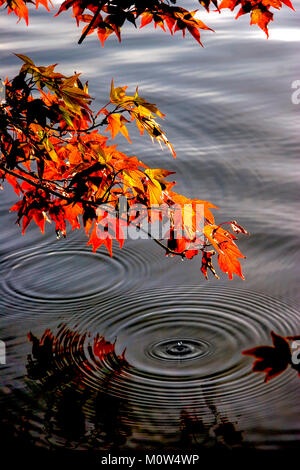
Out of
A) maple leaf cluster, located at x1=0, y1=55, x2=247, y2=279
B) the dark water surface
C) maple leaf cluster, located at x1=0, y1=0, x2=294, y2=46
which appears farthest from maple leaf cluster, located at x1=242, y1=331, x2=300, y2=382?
maple leaf cluster, located at x1=0, y1=0, x2=294, y2=46

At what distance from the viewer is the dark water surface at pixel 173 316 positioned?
6.17 feet

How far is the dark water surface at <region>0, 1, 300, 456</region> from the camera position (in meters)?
1.88

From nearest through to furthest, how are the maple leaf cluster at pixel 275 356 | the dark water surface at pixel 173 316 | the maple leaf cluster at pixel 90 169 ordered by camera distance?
the maple leaf cluster at pixel 275 356 → the maple leaf cluster at pixel 90 169 → the dark water surface at pixel 173 316

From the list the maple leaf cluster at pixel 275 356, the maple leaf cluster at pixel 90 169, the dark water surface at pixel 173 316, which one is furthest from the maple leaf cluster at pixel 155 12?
the dark water surface at pixel 173 316

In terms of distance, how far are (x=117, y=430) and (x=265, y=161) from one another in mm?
2663

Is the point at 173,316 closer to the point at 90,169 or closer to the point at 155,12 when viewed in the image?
the point at 90,169

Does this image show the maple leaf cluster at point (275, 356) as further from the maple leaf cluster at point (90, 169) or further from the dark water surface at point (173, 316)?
the dark water surface at point (173, 316)

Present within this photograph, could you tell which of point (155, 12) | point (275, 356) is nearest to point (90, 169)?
point (155, 12)

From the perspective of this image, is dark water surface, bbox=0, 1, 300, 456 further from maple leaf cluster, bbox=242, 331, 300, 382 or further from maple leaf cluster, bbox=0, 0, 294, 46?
maple leaf cluster, bbox=0, 0, 294, 46

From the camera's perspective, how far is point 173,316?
8.00 feet

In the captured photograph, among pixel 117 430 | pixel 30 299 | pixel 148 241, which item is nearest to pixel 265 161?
pixel 148 241

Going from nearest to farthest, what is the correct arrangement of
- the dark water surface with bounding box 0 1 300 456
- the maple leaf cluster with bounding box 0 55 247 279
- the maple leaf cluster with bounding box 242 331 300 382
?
the maple leaf cluster with bounding box 242 331 300 382, the maple leaf cluster with bounding box 0 55 247 279, the dark water surface with bounding box 0 1 300 456

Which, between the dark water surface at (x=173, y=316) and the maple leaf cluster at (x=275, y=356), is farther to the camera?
the dark water surface at (x=173, y=316)
